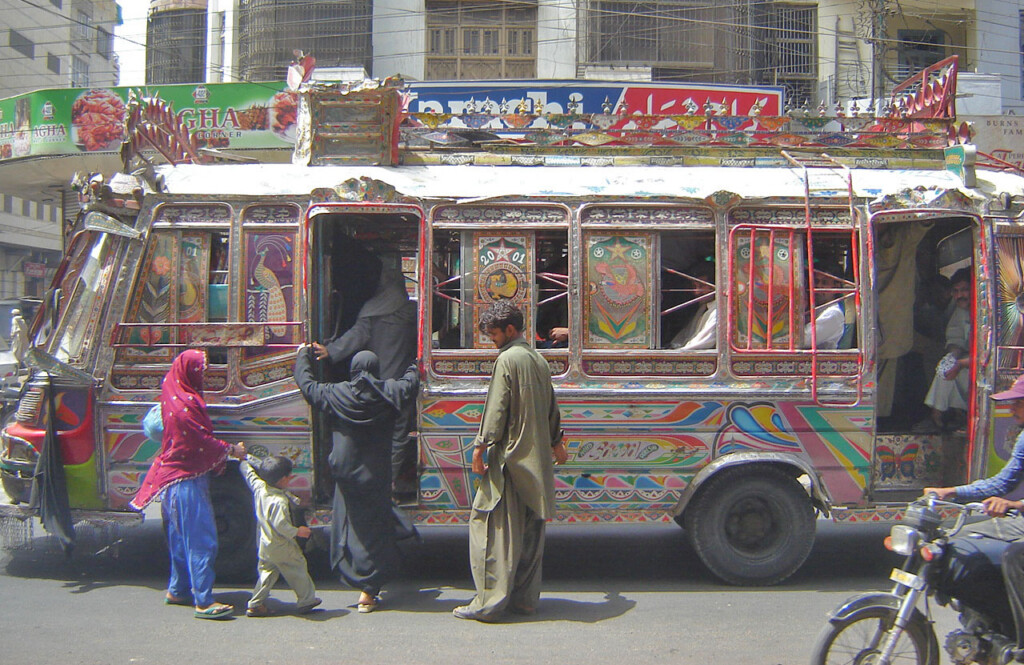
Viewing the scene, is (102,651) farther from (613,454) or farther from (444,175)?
(444,175)

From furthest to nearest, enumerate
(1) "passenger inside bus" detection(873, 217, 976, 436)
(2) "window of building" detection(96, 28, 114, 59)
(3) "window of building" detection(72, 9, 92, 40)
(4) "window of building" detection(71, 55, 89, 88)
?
(2) "window of building" detection(96, 28, 114, 59)
(3) "window of building" detection(72, 9, 92, 40)
(4) "window of building" detection(71, 55, 89, 88)
(1) "passenger inside bus" detection(873, 217, 976, 436)

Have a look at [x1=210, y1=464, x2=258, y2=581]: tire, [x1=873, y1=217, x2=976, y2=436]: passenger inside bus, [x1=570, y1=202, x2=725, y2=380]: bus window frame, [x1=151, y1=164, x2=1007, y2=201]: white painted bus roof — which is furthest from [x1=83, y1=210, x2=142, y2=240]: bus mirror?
[x1=873, y1=217, x2=976, y2=436]: passenger inside bus

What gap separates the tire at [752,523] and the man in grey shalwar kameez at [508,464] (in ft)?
3.94

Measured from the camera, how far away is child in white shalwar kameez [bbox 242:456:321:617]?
5.04m

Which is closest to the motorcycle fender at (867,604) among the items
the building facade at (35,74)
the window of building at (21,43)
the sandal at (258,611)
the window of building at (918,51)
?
the sandal at (258,611)

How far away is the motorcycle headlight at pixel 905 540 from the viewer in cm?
364

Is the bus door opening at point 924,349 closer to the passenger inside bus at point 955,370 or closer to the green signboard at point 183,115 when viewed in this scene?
the passenger inside bus at point 955,370

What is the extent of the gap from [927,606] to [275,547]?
3232 mm

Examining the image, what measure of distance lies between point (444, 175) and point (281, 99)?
33.1 ft

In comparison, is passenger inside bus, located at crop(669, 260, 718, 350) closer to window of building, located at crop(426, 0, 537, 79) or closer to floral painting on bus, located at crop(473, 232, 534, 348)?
floral painting on bus, located at crop(473, 232, 534, 348)

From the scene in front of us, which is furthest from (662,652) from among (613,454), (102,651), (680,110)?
(680,110)

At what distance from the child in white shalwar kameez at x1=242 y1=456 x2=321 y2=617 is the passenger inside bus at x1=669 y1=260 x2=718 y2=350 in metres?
2.56

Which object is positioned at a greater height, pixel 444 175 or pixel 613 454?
pixel 444 175

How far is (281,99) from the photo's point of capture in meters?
15.1
